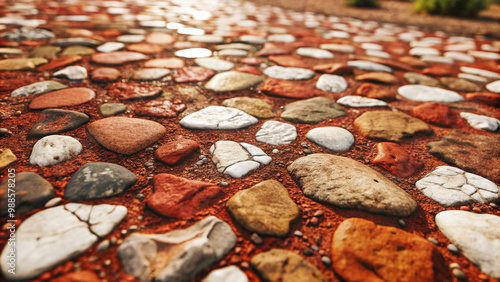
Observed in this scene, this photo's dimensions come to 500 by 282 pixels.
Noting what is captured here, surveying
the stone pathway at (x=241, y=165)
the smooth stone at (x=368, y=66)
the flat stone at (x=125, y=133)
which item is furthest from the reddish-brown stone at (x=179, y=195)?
the smooth stone at (x=368, y=66)

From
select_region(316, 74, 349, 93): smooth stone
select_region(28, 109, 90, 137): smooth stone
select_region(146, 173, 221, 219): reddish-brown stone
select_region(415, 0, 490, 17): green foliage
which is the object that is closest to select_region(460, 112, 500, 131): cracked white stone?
select_region(316, 74, 349, 93): smooth stone

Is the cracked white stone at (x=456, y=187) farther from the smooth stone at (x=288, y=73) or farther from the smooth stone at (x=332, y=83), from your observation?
the smooth stone at (x=288, y=73)

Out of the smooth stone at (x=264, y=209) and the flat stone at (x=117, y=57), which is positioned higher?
the flat stone at (x=117, y=57)

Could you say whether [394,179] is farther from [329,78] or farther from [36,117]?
[36,117]

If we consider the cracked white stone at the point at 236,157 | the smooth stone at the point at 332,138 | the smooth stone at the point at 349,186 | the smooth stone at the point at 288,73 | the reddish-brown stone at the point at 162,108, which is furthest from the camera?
the smooth stone at the point at 288,73

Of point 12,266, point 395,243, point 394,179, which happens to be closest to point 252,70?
point 394,179

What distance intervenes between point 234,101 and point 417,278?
1.12 metres

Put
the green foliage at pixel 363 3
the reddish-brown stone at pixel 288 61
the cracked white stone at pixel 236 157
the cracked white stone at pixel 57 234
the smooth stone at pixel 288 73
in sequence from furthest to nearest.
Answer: the green foliage at pixel 363 3, the reddish-brown stone at pixel 288 61, the smooth stone at pixel 288 73, the cracked white stone at pixel 236 157, the cracked white stone at pixel 57 234

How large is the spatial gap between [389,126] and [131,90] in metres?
1.42

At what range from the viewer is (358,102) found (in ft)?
5.11

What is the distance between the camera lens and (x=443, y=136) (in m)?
1.31

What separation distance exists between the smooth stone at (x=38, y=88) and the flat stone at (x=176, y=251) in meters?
1.17

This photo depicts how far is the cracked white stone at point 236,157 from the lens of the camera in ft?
3.31

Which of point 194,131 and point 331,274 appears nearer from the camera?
point 331,274
